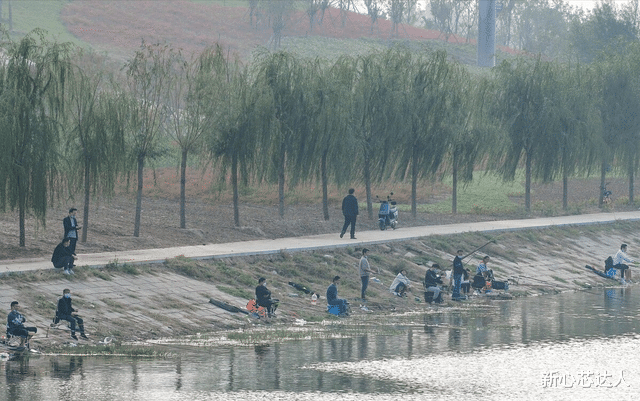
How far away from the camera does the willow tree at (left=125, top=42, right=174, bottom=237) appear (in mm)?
32281

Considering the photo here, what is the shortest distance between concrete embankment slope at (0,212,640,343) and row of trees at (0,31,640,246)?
136 inches

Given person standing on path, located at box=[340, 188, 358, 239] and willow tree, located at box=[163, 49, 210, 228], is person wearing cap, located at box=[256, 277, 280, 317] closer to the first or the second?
person standing on path, located at box=[340, 188, 358, 239]

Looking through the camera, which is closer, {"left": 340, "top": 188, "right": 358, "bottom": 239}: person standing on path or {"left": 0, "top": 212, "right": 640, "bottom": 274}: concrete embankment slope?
{"left": 0, "top": 212, "right": 640, "bottom": 274}: concrete embankment slope

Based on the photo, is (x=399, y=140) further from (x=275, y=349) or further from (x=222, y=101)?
(x=275, y=349)

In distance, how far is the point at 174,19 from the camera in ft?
411

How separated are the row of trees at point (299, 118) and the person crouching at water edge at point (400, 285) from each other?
29.0 ft

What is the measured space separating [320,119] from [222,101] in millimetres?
4253

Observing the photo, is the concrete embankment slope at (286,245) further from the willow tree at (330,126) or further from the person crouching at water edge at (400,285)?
the person crouching at water edge at (400,285)

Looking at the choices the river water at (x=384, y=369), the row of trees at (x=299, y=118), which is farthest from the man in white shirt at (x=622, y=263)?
the river water at (x=384, y=369)

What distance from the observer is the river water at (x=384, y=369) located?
1706 centimetres

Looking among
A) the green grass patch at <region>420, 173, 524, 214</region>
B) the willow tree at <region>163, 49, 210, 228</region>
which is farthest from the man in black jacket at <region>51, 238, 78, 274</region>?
the green grass patch at <region>420, 173, 524, 214</region>

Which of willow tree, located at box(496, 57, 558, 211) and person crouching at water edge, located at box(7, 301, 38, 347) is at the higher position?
willow tree, located at box(496, 57, 558, 211)

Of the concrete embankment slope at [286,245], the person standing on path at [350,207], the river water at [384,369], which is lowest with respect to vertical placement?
Answer: the river water at [384,369]
